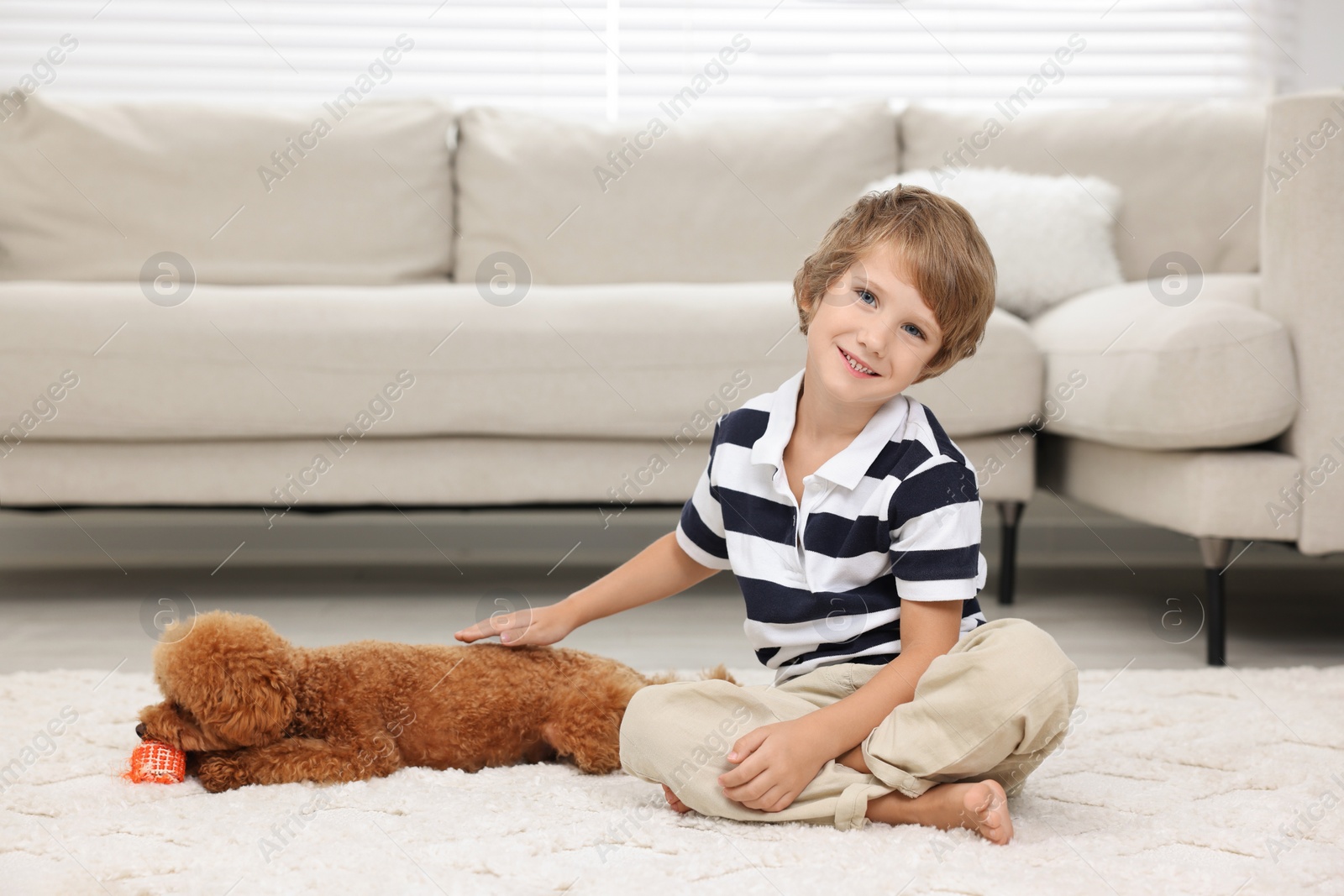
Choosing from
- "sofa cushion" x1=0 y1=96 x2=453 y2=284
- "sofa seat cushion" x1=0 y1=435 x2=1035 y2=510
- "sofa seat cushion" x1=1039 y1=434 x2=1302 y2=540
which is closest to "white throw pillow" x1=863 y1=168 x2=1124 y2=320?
"sofa seat cushion" x1=0 y1=435 x2=1035 y2=510

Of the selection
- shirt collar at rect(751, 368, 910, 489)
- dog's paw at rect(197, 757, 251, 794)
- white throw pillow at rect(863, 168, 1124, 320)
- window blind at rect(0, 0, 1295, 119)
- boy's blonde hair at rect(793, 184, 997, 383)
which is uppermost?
window blind at rect(0, 0, 1295, 119)

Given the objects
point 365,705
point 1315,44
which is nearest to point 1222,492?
point 365,705

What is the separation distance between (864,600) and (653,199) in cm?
136

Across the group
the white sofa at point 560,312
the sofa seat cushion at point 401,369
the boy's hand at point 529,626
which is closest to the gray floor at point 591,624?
the white sofa at point 560,312

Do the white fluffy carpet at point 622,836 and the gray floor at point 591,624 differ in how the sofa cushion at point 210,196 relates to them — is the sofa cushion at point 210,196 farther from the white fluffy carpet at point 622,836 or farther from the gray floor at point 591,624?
the white fluffy carpet at point 622,836

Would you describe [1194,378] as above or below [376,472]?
above

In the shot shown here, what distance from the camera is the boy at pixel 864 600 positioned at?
0.81 meters

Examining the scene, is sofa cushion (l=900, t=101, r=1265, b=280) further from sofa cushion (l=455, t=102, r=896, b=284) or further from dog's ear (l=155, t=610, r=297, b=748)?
dog's ear (l=155, t=610, r=297, b=748)

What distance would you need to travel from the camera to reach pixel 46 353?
1.56m

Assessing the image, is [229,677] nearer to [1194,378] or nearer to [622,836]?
[622,836]

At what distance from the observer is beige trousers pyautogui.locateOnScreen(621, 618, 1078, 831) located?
31.4 inches

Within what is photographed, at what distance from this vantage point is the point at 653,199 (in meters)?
2.11

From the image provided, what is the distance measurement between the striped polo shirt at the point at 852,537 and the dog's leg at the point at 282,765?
0.36 meters

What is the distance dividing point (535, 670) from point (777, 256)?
132cm
